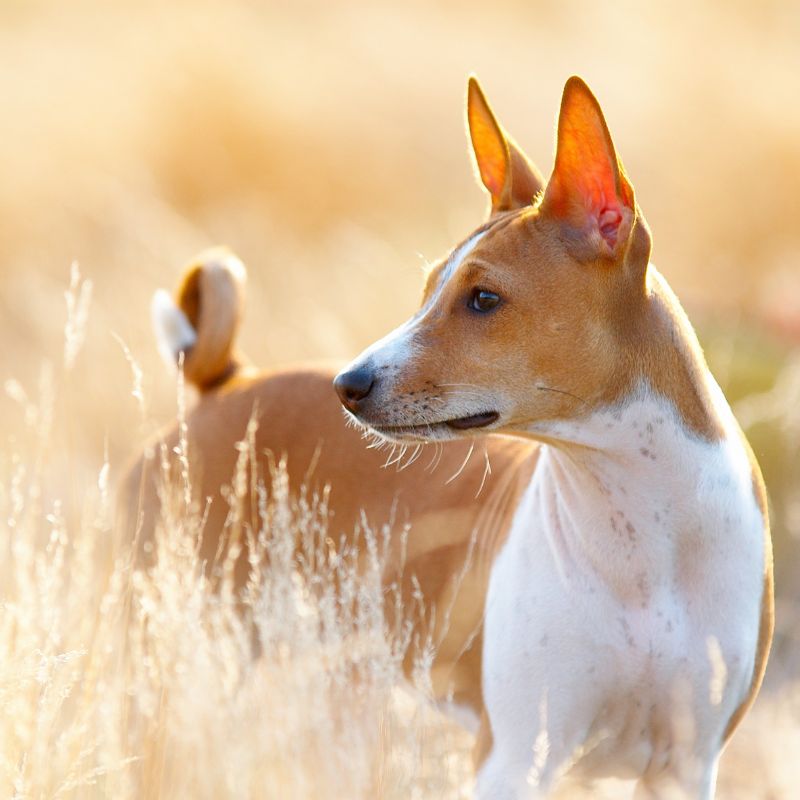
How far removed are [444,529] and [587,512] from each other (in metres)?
0.69

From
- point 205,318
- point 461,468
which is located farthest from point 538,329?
point 205,318

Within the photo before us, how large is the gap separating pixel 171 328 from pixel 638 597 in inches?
74.8

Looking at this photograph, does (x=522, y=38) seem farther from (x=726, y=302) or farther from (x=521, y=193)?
(x=521, y=193)

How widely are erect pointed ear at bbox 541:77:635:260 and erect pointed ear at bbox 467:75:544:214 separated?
36 cm

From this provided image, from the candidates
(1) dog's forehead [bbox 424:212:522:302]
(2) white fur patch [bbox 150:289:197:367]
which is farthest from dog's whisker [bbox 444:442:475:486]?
(2) white fur patch [bbox 150:289:197:367]

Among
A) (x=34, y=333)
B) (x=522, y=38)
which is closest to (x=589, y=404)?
(x=34, y=333)

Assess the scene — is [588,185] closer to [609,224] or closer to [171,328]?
[609,224]

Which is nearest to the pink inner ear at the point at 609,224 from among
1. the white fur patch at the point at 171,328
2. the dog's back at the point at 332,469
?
the dog's back at the point at 332,469

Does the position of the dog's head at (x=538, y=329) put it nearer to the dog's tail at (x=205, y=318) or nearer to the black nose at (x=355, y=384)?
the black nose at (x=355, y=384)

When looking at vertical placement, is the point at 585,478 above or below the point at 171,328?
below

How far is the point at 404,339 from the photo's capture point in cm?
292

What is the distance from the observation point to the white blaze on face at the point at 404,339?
2871mm

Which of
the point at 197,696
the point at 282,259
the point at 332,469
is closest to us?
the point at 197,696

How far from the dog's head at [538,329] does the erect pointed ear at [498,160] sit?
1.23 ft
